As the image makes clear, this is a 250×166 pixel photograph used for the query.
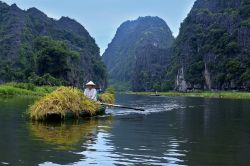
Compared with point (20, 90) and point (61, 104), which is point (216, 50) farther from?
point (61, 104)

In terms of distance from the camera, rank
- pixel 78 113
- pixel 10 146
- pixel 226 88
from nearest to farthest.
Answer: pixel 10 146 < pixel 78 113 < pixel 226 88

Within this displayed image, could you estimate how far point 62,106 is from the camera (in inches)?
904

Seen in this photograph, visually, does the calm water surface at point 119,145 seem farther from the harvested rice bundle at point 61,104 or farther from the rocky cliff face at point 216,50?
the rocky cliff face at point 216,50

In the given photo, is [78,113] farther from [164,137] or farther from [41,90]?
[41,90]

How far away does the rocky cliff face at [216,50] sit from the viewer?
142750 millimetres

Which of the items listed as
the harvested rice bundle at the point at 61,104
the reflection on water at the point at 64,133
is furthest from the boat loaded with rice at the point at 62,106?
the reflection on water at the point at 64,133

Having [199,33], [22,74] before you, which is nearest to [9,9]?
[22,74]

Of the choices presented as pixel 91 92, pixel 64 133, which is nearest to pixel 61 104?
pixel 64 133

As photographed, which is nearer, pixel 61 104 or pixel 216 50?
pixel 61 104

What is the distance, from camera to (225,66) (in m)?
149

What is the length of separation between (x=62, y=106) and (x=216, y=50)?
139562 millimetres

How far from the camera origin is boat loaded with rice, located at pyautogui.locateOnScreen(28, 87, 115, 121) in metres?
22.3

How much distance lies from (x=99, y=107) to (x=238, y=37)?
129 m

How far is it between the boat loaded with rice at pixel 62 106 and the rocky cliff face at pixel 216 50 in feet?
359
